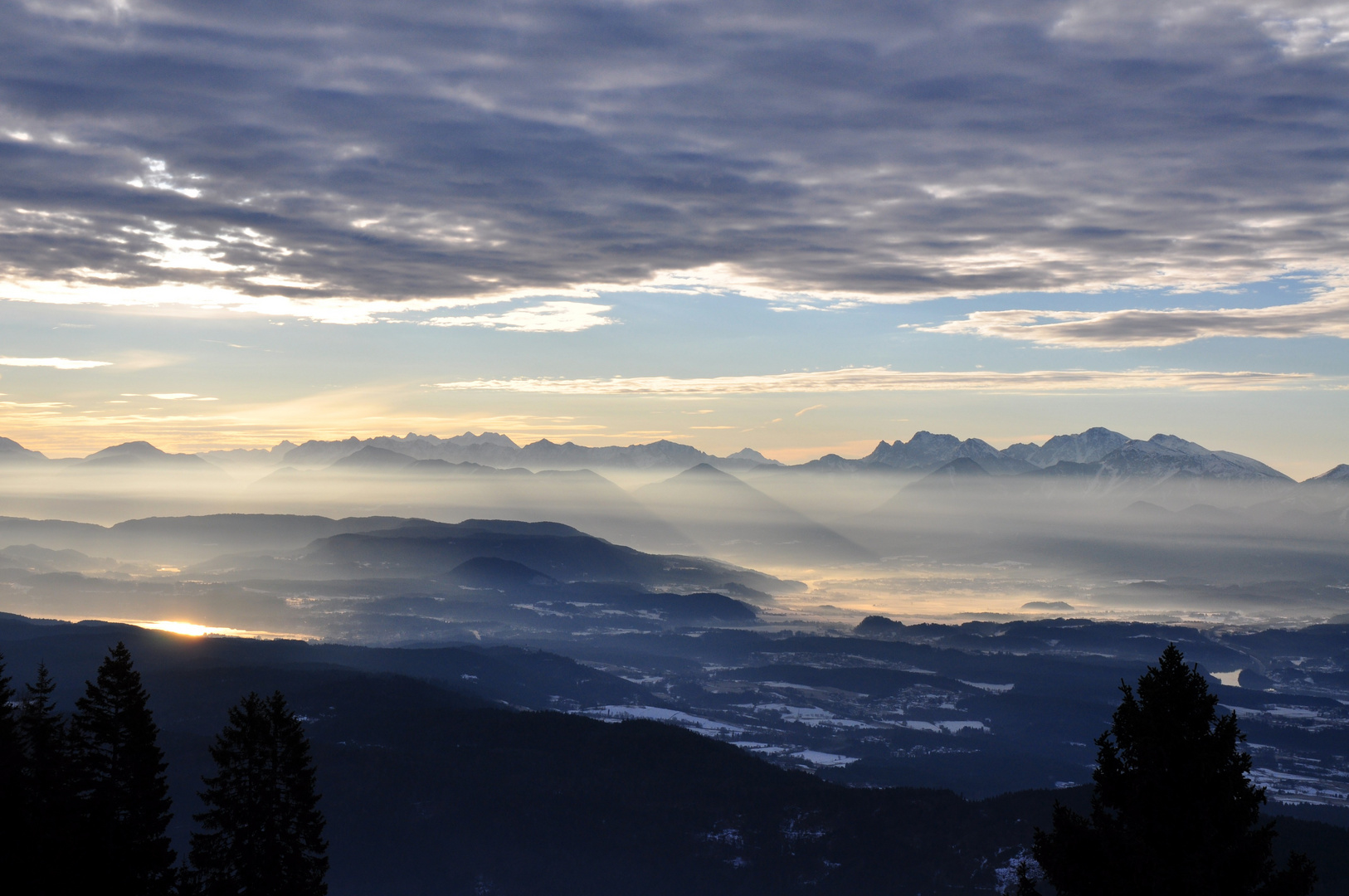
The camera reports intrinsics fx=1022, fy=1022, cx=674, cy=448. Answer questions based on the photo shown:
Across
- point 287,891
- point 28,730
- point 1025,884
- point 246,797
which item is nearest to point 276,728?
point 246,797

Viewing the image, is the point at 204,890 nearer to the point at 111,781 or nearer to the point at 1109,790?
the point at 111,781

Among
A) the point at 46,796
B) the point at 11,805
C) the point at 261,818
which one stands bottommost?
the point at 261,818

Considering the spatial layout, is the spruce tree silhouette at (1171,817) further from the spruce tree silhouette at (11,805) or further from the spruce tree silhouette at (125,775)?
the spruce tree silhouette at (125,775)

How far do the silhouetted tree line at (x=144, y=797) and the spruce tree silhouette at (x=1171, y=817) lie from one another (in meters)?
36.4

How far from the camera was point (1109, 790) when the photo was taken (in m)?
31.9

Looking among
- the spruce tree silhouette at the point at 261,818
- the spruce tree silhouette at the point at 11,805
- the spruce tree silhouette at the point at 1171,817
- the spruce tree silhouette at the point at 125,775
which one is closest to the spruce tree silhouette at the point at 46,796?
the spruce tree silhouette at the point at 11,805

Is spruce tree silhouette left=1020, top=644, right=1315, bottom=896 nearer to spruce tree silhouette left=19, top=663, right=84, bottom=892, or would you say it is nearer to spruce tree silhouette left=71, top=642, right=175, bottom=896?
spruce tree silhouette left=19, top=663, right=84, bottom=892

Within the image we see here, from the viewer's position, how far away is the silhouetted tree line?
49.2 metres

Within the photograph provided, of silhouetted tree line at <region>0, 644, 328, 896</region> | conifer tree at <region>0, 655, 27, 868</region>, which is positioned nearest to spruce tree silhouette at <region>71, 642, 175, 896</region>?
silhouetted tree line at <region>0, 644, 328, 896</region>

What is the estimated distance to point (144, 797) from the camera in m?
52.6

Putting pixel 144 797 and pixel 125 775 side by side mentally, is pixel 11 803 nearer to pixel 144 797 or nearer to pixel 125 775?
pixel 125 775

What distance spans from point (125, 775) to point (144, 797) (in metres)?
1.60

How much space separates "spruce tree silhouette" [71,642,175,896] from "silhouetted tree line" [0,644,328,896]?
0.17ft

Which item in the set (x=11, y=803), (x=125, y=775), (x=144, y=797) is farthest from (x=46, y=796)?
(x=144, y=797)
